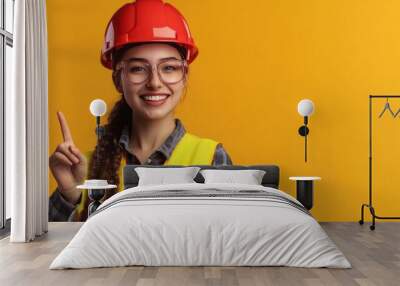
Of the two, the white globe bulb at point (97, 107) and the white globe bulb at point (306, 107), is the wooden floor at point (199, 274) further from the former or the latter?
the white globe bulb at point (97, 107)

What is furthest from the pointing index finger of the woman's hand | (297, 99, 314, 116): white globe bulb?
(297, 99, 314, 116): white globe bulb

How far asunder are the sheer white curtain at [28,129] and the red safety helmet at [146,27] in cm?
101

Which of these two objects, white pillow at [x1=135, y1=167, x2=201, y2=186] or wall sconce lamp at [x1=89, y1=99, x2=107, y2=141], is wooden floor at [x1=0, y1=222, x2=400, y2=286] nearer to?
white pillow at [x1=135, y1=167, x2=201, y2=186]

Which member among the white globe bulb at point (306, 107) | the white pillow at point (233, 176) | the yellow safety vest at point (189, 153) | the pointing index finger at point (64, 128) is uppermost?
the white globe bulb at point (306, 107)

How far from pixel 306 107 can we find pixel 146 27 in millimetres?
2138

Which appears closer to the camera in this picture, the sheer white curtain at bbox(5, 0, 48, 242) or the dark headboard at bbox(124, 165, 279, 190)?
the sheer white curtain at bbox(5, 0, 48, 242)

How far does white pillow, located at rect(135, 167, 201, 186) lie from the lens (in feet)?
21.6

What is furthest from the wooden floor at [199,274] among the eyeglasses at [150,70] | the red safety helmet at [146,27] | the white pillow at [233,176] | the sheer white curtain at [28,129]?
the red safety helmet at [146,27]

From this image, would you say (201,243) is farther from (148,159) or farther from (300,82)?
(300,82)

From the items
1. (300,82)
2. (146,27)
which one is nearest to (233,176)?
(300,82)

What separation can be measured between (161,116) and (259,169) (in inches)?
53.0

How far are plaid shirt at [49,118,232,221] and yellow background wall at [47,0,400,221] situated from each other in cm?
14

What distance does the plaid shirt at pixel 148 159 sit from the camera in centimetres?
707

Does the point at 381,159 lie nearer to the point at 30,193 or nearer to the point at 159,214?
the point at 159,214
